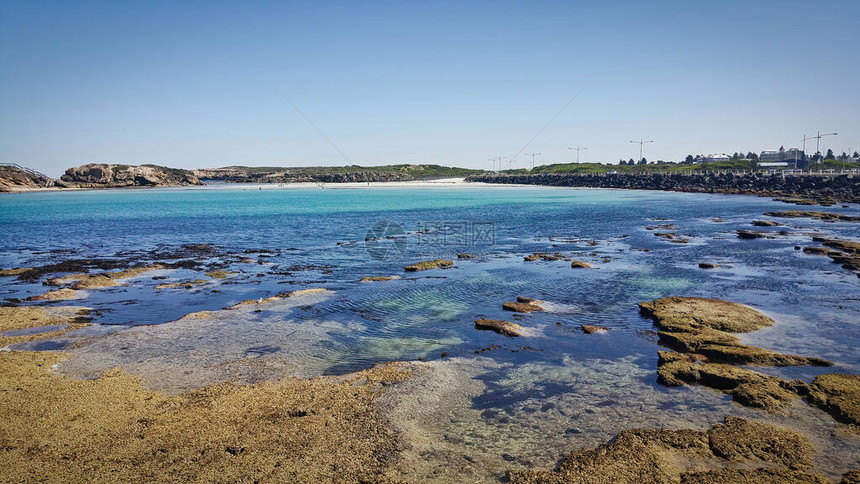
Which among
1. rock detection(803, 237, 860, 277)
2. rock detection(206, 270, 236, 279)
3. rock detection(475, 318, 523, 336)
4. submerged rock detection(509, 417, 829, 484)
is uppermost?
rock detection(803, 237, 860, 277)

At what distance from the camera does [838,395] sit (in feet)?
39.8

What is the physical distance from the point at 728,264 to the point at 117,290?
37.9 m

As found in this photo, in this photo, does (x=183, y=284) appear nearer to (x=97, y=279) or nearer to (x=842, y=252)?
(x=97, y=279)

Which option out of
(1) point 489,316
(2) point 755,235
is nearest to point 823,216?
(2) point 755,235

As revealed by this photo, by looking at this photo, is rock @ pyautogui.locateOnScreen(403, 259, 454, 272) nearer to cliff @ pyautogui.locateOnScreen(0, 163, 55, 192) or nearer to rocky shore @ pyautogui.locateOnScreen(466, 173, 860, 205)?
rocky shore @ pyautogui.locateOnScreen(466, 173, 860, 205)

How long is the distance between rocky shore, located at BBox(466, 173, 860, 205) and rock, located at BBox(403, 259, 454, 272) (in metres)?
74.2

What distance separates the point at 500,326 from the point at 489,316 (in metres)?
1.90

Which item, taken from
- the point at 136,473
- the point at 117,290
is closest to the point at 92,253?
the point at 117,290

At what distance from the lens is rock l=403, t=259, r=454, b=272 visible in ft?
103

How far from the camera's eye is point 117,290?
2620cm

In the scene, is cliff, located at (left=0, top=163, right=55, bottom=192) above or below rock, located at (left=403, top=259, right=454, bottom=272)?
above

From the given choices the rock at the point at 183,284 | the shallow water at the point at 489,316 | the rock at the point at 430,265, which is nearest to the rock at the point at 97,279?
the shallow water at the point at 489,316

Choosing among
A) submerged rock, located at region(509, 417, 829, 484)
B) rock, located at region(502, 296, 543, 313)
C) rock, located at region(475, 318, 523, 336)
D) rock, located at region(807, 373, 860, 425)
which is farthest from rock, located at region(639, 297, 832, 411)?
rock, located at region(475, 318, 523, 336)

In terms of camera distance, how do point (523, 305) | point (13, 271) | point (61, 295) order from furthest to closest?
1. point (13, 271)
2. point (61, 295)
3. point (523, 305)
